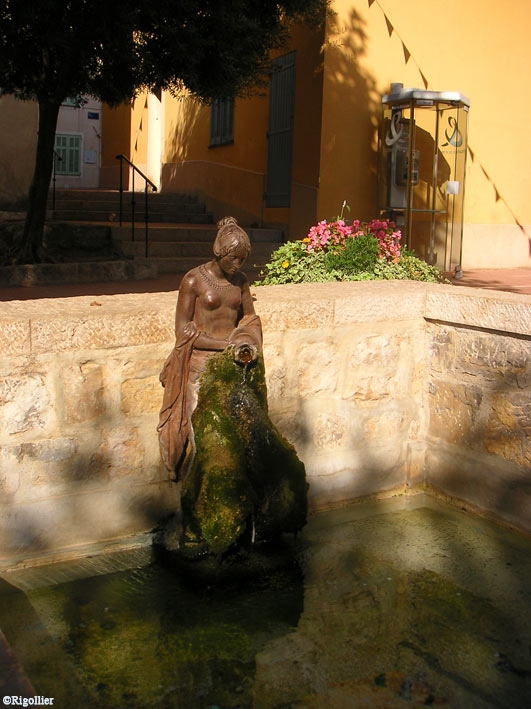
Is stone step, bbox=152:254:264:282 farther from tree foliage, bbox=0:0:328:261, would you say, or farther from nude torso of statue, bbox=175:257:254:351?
nude torso of statue, bbox=175:257:254:351

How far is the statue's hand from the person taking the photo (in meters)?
4.00

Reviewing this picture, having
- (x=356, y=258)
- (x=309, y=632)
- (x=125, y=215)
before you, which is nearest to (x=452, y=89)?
(x=125, y=215)

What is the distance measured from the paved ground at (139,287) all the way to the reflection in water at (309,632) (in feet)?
16.7

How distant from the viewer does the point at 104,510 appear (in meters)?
4.20

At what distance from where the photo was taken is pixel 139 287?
10039mm

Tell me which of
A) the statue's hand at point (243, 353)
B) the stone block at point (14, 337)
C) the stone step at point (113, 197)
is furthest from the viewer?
the stone step at point (113, 197)

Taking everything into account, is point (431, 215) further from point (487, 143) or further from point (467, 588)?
point (467, 588)

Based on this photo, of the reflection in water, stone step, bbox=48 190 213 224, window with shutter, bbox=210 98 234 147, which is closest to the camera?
the reflection in water

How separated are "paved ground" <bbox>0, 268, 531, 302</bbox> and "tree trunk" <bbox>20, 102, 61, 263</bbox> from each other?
810 mm

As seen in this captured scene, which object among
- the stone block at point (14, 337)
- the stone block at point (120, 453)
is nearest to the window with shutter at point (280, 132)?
the stone block at point (120, 453)

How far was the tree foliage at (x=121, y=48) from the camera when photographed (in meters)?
9.39

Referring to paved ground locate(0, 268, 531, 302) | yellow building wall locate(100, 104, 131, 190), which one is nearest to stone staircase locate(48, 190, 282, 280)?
paved ground locate(0, 268, 531, 302)

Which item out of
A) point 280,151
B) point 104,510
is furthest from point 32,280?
point 104,510

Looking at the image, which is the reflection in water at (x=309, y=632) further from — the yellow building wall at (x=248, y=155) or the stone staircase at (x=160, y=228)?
the yellow building wall at (x=248, y=155)
